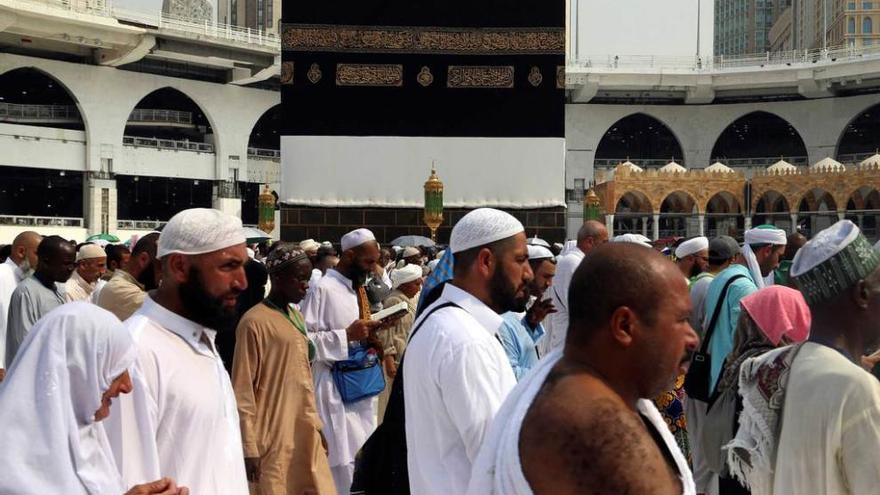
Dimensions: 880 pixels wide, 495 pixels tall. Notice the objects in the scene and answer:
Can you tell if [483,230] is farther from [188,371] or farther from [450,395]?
[188,371]

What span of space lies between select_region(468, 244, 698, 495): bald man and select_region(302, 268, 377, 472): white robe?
9.92ft

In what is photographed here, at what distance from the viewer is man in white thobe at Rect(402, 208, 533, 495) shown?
2166 mm

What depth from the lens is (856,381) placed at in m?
1.78

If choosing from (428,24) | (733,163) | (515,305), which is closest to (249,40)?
(428,24)

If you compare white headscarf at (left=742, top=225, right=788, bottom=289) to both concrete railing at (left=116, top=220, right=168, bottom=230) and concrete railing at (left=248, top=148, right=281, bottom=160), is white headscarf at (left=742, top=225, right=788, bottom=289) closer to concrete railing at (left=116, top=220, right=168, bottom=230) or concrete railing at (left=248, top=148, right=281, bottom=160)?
Answer: concrete railing at (left=116, top=220, right=168, bottom=230)

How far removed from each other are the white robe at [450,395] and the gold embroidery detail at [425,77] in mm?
13699

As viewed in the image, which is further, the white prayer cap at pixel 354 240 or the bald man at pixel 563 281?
the bald man at pixel 563 281

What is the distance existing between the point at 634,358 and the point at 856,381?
0.66 metres

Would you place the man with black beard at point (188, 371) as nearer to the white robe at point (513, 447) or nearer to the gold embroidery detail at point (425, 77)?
the white robe at point (513, 447)

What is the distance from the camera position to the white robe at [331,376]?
4.36 m

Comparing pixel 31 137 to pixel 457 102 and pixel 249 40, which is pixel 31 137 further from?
Result: pixel 457 102

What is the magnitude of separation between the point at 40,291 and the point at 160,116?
1055 inches

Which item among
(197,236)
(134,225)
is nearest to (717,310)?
(197,236)

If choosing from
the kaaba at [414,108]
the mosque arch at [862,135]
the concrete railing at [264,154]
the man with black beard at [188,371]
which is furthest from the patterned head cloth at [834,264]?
the mosque arch at [862,135]
